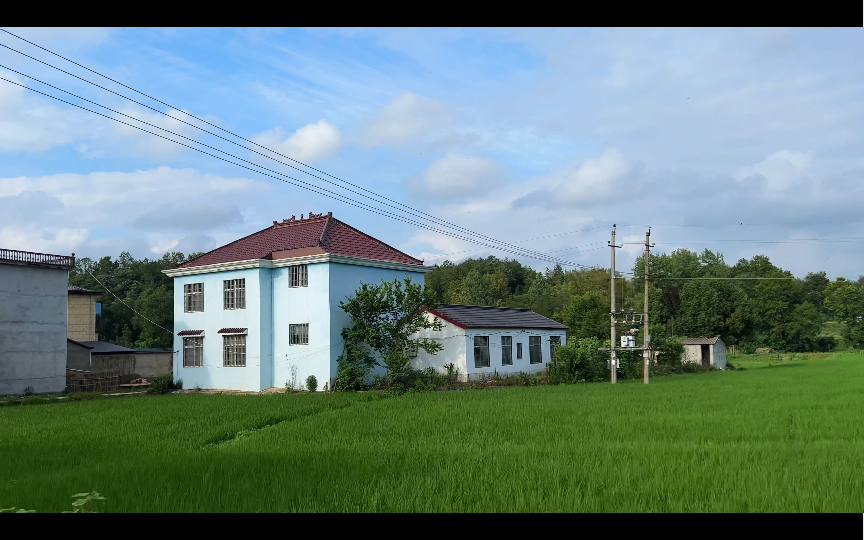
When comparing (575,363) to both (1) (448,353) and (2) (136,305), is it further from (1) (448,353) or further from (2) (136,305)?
(2) (136,305)

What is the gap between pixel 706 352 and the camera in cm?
4900

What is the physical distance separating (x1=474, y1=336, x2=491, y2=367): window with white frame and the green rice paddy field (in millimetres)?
10012

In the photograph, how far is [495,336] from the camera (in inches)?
1199

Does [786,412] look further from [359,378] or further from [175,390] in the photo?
[175,390]

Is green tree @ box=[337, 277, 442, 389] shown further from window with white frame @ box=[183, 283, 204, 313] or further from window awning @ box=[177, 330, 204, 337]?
window with white frame @ box=[183, 283, 204, 313]

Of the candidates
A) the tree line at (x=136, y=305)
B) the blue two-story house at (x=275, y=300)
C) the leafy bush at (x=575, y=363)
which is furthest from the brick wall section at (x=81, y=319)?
the leafy bush at (x=575, y=363)

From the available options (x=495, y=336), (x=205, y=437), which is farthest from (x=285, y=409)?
(x=495, y=336)

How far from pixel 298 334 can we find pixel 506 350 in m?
9.26

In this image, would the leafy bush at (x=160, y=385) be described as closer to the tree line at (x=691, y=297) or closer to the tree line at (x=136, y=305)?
the tree line at (x=136, y=305)

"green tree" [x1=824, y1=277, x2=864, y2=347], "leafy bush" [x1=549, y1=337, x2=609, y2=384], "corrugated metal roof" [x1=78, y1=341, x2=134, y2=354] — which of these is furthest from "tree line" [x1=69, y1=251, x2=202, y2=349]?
"green tree" [x1=824, y1=277, x2=864, y2=347]

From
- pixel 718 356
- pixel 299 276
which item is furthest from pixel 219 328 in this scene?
pixel 718 356

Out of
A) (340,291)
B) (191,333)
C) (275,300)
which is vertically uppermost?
(340,291)

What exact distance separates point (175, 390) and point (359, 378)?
9074 millimetres

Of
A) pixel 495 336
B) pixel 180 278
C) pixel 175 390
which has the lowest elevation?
pixel 175 390
